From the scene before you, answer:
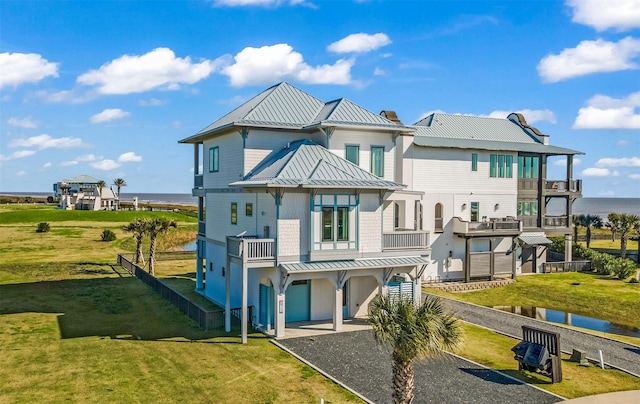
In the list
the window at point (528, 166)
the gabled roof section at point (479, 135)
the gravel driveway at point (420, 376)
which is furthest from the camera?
the window at point (528, 166)

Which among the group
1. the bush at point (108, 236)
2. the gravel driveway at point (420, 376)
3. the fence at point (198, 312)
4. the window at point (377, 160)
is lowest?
the gravel driveway at point (420, 376)

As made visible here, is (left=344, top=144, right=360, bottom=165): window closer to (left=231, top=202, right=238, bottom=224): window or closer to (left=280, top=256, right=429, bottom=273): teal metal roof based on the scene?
(left=280, top=256, right=429, bottom=273): teal metal roof

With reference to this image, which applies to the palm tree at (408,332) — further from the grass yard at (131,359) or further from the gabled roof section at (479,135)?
the gabled roof section at (479,135)

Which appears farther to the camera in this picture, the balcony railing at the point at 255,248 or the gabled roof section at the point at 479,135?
the gabled roof section at the point at 479,135

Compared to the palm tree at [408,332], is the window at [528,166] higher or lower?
higher

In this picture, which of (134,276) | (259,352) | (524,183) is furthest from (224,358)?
(524,183)

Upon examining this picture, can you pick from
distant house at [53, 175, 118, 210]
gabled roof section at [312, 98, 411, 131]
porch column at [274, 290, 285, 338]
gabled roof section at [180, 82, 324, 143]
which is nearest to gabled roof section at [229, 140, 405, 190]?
gabled roof section at [312, 98, 411, 131]

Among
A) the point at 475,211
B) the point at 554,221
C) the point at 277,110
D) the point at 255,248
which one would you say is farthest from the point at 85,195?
the point at 255,248

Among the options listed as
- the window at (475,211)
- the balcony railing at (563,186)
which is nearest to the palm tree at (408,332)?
the window at (475,211)

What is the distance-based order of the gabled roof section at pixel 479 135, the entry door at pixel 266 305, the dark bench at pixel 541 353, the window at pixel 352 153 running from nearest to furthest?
1. the dark bench at pixel 541 353
2. the entry door at pixel 266 305
3. the window at pixel 352 153
4. the gabled roof section at pixel 479 135

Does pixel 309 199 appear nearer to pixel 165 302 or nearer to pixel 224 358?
pixel 224 358
